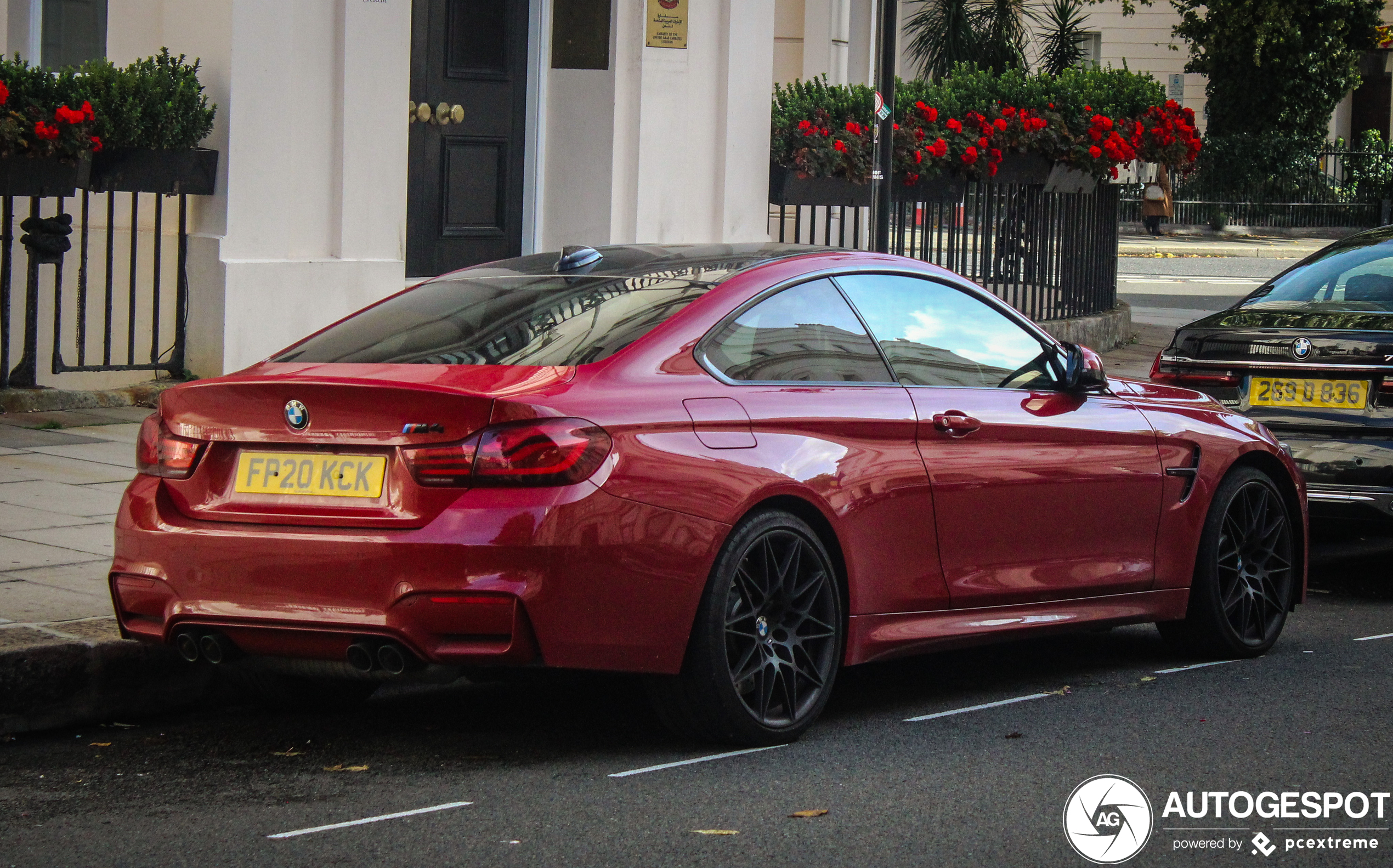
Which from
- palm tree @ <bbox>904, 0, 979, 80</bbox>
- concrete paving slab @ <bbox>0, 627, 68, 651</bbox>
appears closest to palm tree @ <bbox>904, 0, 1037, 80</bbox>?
palm tree @ <bbox>904, 0, 979, 80</bbox>

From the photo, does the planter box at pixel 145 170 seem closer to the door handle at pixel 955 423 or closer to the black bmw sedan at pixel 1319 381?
the black bmw sedan at pixel 1319 381

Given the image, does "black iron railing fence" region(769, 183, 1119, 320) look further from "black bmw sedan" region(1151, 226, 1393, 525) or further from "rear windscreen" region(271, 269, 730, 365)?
"rear windscreen" region(271, 269, 730, 365)

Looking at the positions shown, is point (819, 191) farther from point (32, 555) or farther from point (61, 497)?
point (32, 555)

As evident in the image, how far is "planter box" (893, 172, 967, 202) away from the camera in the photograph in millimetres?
13828

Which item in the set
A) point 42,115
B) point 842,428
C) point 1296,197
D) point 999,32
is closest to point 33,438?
point 42,115

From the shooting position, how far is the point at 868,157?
1360 cm

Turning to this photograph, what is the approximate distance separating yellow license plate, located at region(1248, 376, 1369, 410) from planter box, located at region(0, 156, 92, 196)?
19.7 ft

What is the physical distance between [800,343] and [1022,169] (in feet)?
32.6

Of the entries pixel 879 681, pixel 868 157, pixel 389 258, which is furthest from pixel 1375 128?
pixel 879 681

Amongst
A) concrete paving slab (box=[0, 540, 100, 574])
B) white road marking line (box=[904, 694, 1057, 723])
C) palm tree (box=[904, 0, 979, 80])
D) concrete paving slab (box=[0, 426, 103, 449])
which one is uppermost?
palm tree (box=[904, 0, 979, 80])

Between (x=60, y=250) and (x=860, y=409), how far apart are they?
6.10m

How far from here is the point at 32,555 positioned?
6.79 meters

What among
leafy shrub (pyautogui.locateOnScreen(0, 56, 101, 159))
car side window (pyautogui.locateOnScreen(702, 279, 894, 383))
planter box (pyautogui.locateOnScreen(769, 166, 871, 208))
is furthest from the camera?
planter box (pyautogui.locateOnScreen(769, 166, 871, 208))

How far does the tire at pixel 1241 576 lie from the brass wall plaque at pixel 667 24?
23.4 feet
